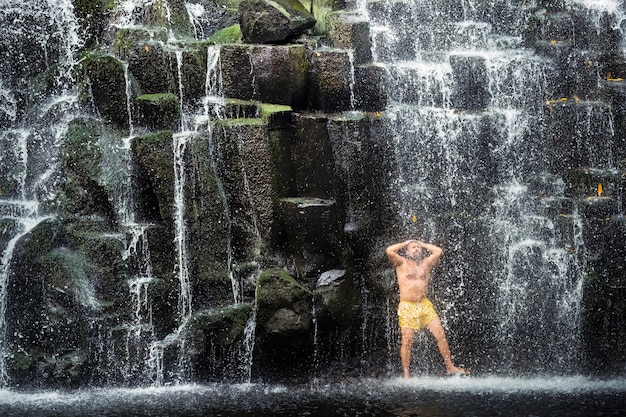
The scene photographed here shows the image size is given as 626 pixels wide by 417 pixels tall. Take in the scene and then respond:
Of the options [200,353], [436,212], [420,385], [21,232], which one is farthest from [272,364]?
[21,232]

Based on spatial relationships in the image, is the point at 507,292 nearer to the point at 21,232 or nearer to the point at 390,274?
the point at 390,274

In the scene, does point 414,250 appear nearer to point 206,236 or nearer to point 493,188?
point 493,188

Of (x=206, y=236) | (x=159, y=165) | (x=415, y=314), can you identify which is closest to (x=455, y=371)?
(x=415, y=314)

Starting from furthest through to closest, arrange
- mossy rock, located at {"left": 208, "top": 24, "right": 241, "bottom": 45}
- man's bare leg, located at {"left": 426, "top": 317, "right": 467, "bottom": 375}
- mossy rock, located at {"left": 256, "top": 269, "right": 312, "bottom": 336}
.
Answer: mossy rock, located at {"left": 208, "top": 24, "right": 241, "bottom": 45} → man's bare leg, located at {"left": 426, "top": 317, "right": 467, "bottom": 375} → mossy rock, located at {"left": 256, "top": 269, "right": 312, "bottom": 336}

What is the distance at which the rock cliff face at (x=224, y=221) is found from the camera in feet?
34.7

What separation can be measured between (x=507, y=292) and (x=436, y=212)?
1577 millimetres

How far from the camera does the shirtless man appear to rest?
1075 cm

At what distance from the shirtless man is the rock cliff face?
46 cm

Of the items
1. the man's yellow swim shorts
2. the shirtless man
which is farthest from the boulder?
the man's yellow swim shorts

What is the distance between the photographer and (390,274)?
11.3m

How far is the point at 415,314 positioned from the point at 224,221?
2992 mm

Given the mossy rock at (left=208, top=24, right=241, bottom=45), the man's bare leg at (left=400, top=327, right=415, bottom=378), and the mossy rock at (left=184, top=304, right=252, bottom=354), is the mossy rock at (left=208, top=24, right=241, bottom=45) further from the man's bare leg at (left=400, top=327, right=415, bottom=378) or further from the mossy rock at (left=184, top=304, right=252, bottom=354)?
the man's bare leg at (left=400, top=327, right=415, bottom=378)

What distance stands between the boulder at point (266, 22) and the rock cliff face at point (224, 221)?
3 cm

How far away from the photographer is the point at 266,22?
11688 mm
